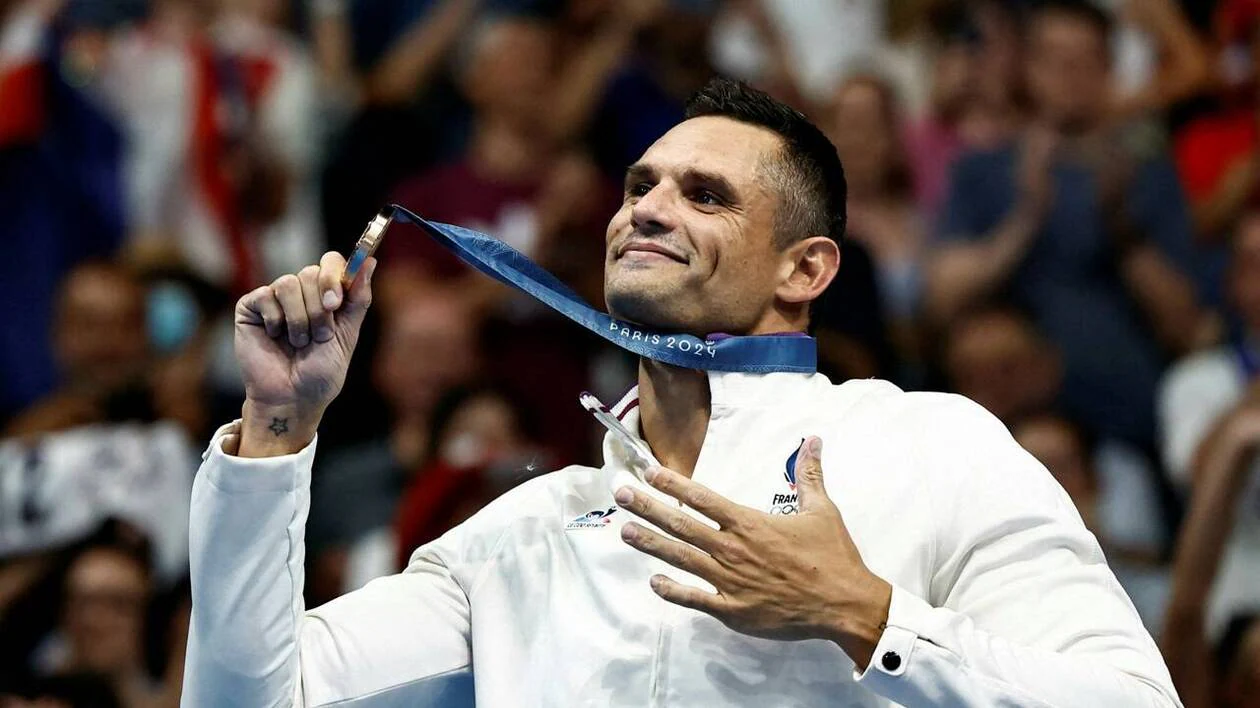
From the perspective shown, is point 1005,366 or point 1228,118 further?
point 1228,118

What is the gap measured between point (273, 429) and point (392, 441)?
4280 mm

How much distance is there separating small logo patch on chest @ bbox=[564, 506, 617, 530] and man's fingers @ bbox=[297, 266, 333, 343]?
582 millimetres

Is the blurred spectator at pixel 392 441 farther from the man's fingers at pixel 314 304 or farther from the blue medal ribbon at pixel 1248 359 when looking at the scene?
the man's fingers at pixel 314 304

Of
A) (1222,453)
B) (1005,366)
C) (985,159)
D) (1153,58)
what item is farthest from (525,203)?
(1222,453)

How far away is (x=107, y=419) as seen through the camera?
294 inches

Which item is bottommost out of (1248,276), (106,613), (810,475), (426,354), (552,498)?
(106,613)

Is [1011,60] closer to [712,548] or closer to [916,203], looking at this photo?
[916,203]

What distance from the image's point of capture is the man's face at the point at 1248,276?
22.5 ft

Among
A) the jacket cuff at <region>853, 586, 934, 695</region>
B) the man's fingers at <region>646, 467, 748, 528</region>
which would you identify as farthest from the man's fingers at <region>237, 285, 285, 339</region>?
the jacket cuff at <region>853, 586, 934, 695</region>

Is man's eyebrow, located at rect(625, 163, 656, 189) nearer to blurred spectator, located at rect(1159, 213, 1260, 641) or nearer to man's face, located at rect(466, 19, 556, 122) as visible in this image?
blurred spectator, located at rect(1159, 213, 1260, 641)

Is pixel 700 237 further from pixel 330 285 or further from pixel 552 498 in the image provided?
pixel 330 285

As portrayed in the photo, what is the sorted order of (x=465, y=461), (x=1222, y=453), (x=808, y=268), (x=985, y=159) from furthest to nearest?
(x=985, y=159), (x=465, y=461), (x=1222, y=453), (x=808, y=268)

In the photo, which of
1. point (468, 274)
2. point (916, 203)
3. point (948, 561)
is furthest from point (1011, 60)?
point (948, 561)

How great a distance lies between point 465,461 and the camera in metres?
6.65
